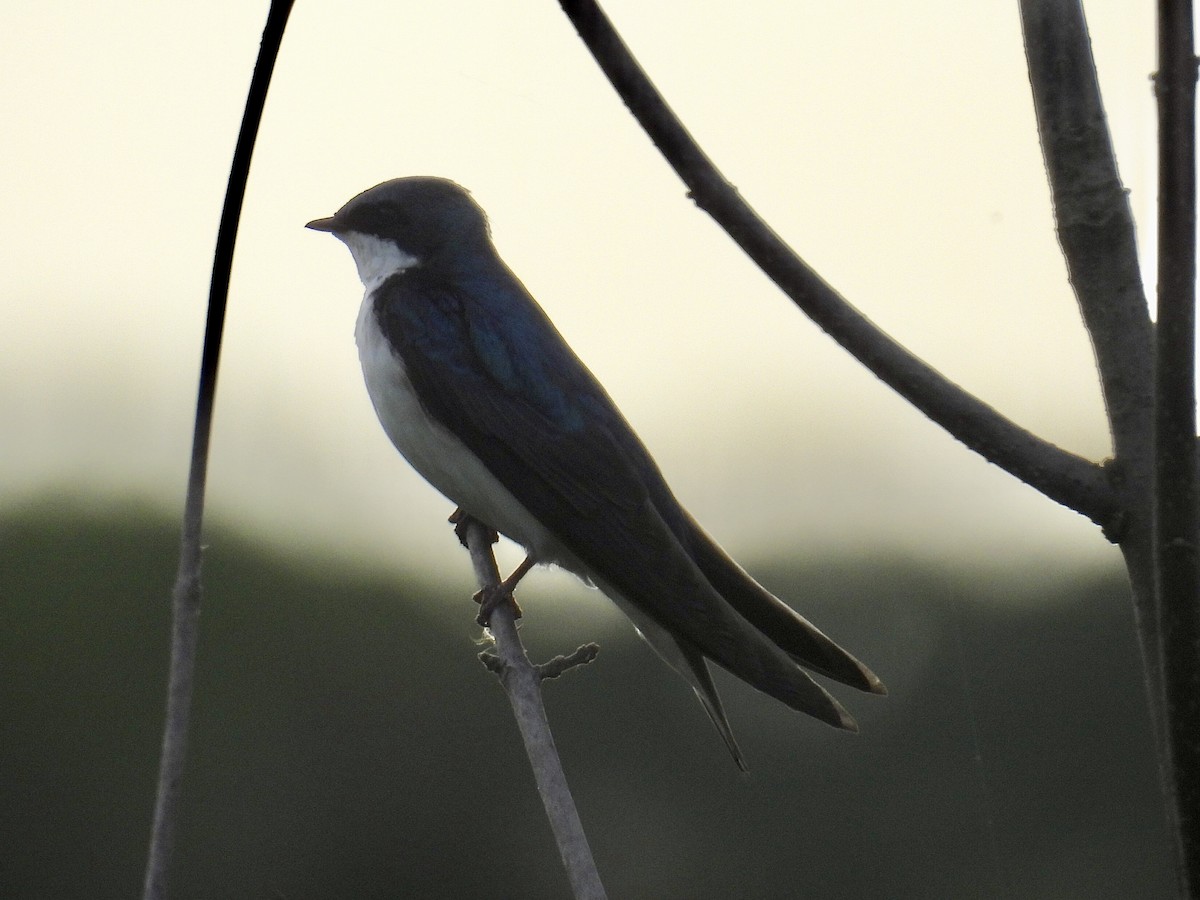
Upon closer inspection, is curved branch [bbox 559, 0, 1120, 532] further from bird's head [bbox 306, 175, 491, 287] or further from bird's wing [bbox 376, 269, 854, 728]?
bird's head [bbox 306, 175, 491, 287]

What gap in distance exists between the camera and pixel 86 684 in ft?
31.5

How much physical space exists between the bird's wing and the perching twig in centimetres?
35

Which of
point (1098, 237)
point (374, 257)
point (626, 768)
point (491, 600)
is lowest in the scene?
point (626, 768)

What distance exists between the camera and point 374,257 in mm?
3861

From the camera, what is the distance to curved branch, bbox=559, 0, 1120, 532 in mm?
1267

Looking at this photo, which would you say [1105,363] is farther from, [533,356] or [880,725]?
[880,725]

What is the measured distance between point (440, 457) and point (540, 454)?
0.77 feet

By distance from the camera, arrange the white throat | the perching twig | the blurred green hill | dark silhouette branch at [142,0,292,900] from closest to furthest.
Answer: dark silhouette branch at [142,0,292,900] → the perching twig → the white throat → the blurred green hill

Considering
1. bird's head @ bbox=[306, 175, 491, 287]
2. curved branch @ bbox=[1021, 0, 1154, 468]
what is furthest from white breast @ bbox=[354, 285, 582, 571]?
curved branch @ bbox=[1021, 0, 1154, 468]

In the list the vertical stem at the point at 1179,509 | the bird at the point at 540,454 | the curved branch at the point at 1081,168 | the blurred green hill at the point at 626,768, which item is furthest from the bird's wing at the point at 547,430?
the blurred green hill at the point at 626,768

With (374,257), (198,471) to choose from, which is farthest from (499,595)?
(198,471)

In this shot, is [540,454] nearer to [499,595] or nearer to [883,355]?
[499,595]

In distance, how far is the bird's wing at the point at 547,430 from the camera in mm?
3133

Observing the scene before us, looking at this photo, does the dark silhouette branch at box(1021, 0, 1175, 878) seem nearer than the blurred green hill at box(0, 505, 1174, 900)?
Yes
